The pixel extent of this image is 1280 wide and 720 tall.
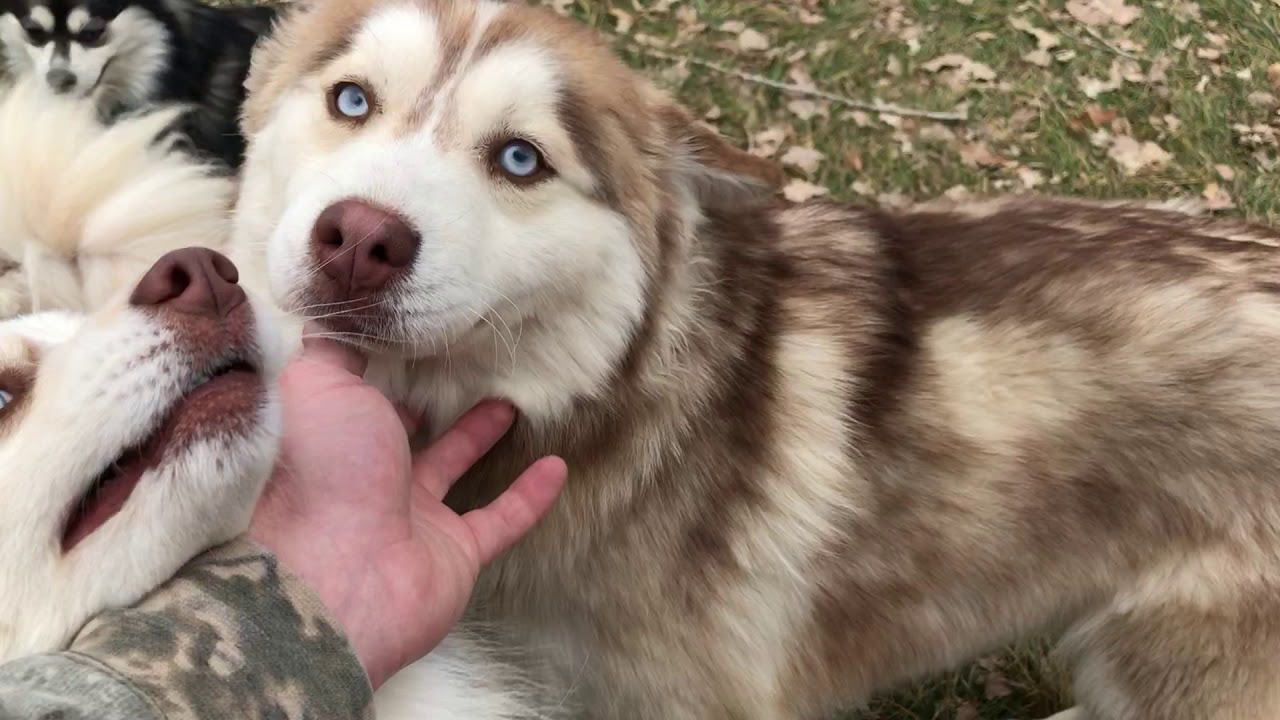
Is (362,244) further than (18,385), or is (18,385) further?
(362,244)

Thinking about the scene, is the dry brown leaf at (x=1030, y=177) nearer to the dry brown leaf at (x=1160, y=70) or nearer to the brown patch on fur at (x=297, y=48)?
the dry brown leaf at (x=1160, y=70)

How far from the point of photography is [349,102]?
186cm

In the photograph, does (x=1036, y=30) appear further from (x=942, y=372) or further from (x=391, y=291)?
(x=391, y=291)

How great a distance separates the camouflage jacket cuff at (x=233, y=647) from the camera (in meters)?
1.16

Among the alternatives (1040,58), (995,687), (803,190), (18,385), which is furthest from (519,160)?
(1040,58)

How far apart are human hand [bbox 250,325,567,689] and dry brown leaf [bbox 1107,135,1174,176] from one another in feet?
13.1

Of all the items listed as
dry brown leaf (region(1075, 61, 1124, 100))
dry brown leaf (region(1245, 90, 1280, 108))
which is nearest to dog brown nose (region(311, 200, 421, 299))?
dry brown leaf (region(1075, 61, 1124, 100))

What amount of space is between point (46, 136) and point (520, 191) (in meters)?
1.04

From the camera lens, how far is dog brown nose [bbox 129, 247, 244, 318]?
1.41 metres

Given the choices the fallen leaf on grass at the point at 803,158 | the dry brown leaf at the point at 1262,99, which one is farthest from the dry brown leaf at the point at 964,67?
the dry brown leaf at the point at 1262,99

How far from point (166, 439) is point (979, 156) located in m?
4.26

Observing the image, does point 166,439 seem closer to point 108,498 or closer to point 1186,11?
point 108,498

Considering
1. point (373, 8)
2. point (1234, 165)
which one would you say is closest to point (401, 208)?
point (373, 8)

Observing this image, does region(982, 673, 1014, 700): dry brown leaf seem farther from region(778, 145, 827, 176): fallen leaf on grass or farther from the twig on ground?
the twig on ground
